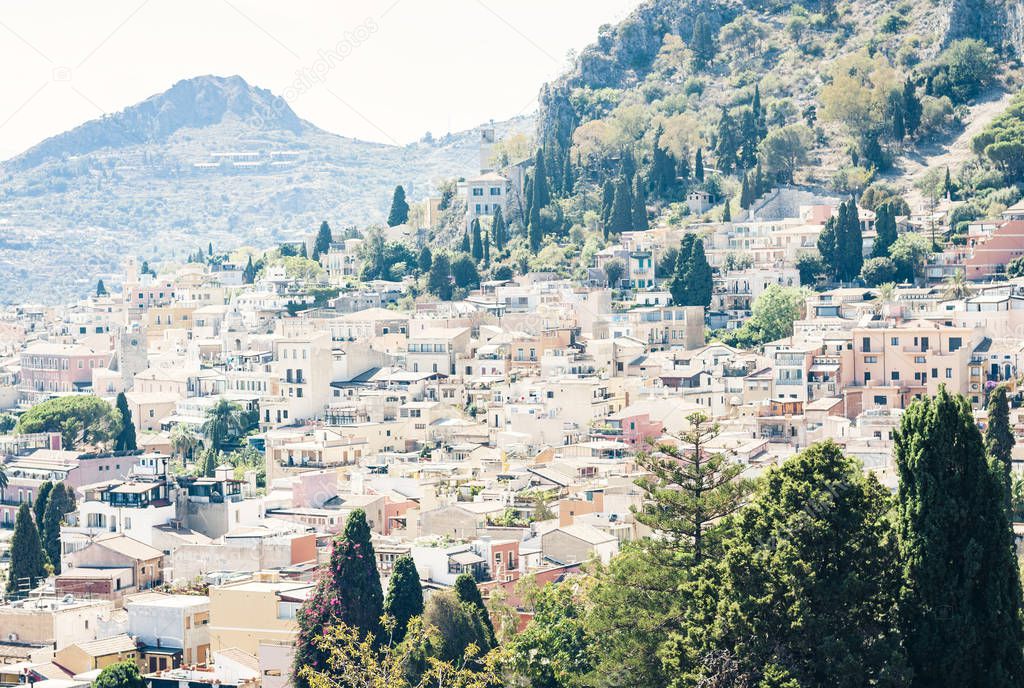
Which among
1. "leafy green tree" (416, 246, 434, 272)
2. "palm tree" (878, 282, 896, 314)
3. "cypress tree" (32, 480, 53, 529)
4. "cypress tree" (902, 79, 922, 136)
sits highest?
"cypress tree" (902, 79, 922, 136)

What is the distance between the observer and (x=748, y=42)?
332 feet

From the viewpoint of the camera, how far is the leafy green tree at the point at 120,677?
3312 cm

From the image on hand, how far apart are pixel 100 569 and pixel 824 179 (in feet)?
148

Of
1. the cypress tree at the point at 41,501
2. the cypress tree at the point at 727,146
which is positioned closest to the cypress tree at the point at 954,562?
the cypress tree at the point at 41,501

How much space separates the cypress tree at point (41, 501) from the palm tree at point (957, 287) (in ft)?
85.2

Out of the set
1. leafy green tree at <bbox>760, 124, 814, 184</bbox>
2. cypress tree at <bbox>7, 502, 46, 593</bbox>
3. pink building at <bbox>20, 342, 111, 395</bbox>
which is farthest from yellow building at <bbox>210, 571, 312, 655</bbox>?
leafy green tree at <bbox>760, 124, 814, 184</bbox>

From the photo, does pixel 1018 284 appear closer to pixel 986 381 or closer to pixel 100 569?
pixel 986 381

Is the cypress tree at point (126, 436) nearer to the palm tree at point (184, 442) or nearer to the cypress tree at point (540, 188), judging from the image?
the palm tree at point (184, 442)

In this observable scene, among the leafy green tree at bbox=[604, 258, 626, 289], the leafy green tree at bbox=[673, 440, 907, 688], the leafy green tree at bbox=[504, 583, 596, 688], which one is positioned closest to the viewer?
the leafy green tree at bbox=[673, 440, 907, 688]

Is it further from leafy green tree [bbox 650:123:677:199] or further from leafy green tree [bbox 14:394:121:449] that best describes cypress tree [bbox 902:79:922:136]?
leafy green tree [bbox 14:394:121:449]

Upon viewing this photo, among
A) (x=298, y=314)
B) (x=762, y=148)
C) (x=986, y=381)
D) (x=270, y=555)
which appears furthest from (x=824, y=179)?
(x=270, y=555)

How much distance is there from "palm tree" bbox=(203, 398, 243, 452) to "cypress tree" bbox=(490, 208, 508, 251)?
65.1 ft

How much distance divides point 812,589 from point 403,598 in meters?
11.4

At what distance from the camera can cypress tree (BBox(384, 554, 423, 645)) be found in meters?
34.5
